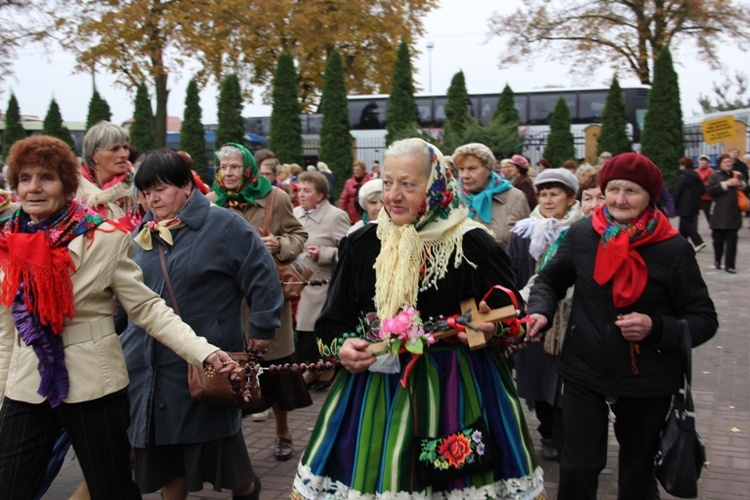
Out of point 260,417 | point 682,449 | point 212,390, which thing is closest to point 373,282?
point 212,390

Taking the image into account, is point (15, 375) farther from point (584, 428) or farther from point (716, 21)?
point (716, 21)

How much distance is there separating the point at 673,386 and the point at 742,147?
81.0 feet

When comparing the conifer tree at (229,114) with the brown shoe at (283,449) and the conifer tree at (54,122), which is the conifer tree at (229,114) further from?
the brown shoe at (283,449)

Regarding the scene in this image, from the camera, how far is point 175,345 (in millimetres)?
3410

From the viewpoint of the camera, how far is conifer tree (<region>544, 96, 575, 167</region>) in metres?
24.4

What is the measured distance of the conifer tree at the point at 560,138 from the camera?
24.4 meters

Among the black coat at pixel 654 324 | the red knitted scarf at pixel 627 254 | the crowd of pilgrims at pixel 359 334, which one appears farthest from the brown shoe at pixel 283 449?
the red knitted scarf at pixel 627 254

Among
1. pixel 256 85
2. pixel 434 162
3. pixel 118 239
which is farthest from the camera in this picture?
pixel 256 85

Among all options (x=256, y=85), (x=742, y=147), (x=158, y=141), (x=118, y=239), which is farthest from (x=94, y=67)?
(x=118, y=239)

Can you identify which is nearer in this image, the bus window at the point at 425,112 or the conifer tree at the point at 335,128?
the conifer tree at the point at 335,128

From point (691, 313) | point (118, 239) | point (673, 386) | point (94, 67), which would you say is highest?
point (94, 67)

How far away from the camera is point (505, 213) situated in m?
6.18

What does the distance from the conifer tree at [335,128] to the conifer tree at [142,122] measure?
722cm

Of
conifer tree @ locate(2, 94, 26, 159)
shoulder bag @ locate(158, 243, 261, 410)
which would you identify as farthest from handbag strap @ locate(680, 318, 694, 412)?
conifer tree @ locate(2, 94, 26, 159)
